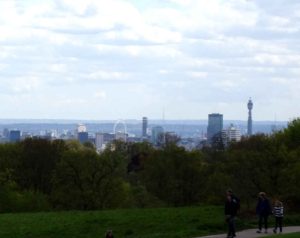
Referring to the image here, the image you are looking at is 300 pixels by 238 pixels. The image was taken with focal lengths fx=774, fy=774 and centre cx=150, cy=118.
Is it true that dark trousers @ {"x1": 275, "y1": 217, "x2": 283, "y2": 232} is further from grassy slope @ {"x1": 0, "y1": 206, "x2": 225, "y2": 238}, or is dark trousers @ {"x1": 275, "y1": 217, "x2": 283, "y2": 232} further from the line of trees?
the line of trees

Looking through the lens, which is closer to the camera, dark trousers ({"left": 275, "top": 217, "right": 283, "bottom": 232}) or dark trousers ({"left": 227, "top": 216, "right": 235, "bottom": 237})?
dark trousers ({"left": 227, "top": 216, "right": 235, "bottom": 237})

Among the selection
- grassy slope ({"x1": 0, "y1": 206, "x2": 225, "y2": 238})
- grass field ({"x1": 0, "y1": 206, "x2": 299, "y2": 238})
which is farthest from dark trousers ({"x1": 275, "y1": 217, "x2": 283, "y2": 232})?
grassy slope ({"x1": 0, "y1": 206, "x2": 225, "y2": 238})

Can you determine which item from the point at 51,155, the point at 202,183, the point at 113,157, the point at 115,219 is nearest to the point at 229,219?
the point at 115,219

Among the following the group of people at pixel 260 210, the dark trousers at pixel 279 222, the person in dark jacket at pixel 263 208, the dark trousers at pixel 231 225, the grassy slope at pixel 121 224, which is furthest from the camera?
the grassy slope at pixel 121 224

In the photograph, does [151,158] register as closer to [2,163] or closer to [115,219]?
[2,163]

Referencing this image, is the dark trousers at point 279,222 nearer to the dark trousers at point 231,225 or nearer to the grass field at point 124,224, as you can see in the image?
the grass field at point 124,224

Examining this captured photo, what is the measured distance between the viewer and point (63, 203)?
63406 mm

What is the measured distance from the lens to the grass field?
34312 mm

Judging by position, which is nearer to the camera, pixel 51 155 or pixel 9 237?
pixel 9 237

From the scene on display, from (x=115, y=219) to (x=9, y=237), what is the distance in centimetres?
610

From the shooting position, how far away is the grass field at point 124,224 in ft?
113

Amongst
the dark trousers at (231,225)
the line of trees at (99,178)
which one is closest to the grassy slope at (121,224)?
the dark trousers at (231,225)

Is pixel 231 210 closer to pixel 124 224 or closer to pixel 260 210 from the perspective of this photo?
pixel 260 210

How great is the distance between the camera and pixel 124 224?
3675 cm
